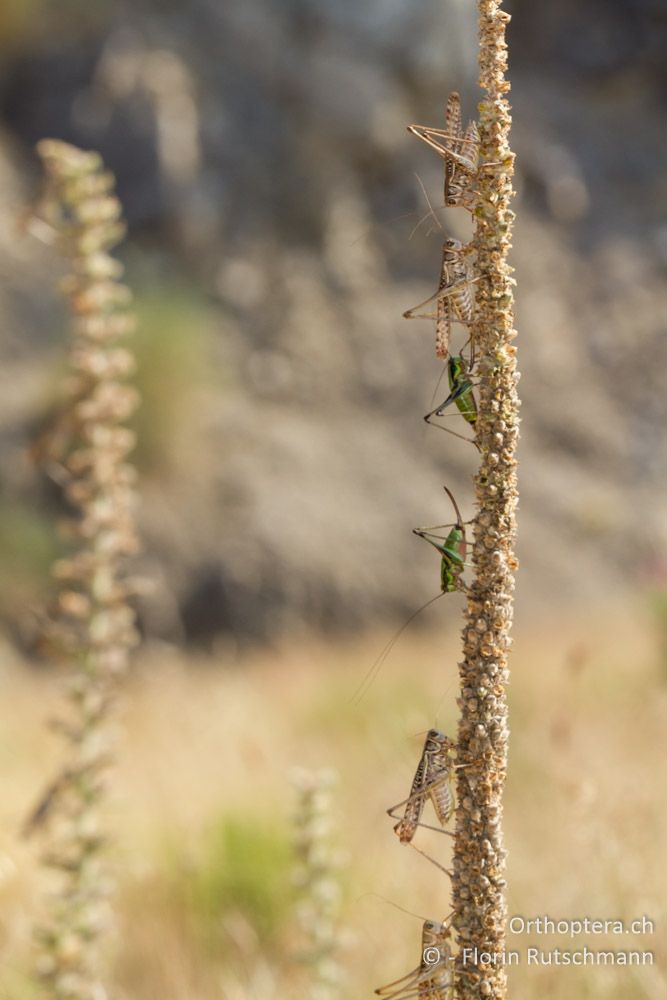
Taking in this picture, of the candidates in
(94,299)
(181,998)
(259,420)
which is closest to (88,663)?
(94,299)

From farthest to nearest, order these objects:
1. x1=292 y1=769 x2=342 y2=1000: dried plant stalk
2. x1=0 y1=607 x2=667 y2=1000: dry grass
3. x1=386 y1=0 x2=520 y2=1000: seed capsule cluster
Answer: x1=0 y1=607 x2=667 y2=1000: dry grass → x1=292 y1=769 x2=342 y2=1000: dried plant stalk → x1=386 y1=0 x2=520 y2=1000: seed capsule cluster

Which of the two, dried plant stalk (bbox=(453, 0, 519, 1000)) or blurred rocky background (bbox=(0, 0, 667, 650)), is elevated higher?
blurred rocky background (bbox=(0, 0, 667, 650))

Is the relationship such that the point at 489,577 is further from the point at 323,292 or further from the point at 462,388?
the point at 323,292

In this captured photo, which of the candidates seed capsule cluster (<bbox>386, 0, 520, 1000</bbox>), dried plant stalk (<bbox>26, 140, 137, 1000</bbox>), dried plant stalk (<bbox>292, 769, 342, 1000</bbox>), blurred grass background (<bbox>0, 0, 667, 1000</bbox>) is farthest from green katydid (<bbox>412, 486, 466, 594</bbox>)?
blurred grass background (<bbox>0, 0, 667, 1000</bbox>)

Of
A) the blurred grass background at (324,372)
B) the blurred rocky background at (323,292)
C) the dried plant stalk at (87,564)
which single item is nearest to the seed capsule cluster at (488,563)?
the dried plant stalk at (87,564)

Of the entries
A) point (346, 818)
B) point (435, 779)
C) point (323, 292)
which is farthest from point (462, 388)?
point (323, 292)

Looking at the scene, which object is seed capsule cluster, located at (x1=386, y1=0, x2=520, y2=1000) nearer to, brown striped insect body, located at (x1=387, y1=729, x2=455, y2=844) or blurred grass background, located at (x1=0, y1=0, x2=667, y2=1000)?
brown striped insect body, located at (x1=387, y1=729, x2=455, y2=844)
